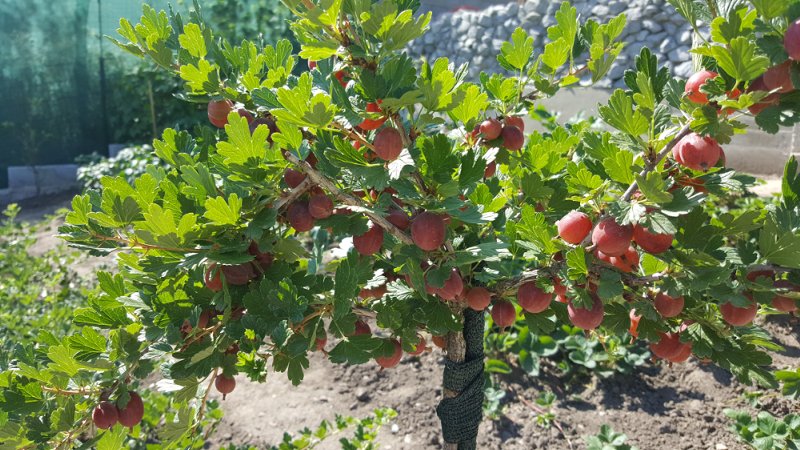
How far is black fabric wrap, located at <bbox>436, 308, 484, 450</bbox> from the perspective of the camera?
131 centimetres

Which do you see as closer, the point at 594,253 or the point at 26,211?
the point at 594,253

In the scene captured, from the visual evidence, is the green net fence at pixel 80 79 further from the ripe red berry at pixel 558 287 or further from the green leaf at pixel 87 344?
the ripe red berry at pixel 558 287

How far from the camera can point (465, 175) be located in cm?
89

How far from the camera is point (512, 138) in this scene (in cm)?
115

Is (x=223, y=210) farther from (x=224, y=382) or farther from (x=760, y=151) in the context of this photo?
(x=760, y=151)

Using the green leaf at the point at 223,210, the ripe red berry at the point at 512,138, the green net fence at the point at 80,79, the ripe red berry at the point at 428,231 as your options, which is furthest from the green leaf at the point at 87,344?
the green net fence at the point at 80,79

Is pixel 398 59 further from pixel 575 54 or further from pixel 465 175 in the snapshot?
pixel 575 54

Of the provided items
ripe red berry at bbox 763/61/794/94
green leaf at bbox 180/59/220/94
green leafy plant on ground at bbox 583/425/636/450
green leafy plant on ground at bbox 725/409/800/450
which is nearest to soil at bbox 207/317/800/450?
green leafy plant on ground at bbox 583/425/636/450

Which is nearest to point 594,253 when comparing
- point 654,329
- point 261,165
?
point 654,329

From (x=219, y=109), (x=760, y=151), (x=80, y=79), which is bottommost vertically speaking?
(x=80, y=79)

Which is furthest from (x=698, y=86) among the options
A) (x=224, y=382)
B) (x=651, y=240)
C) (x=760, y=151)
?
(x=760, y=151)

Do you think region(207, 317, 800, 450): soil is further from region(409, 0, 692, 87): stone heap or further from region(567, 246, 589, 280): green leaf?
region(409, 0, 692, 87): stone heap

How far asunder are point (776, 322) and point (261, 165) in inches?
119

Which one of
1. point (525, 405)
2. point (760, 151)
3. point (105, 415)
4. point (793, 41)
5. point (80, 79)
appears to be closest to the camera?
point (793, 41)
